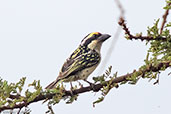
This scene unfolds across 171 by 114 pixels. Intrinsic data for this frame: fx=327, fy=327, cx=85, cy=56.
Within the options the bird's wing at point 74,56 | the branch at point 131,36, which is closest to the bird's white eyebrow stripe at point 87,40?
the bird's wing at point 74,56

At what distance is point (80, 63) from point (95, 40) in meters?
1.10

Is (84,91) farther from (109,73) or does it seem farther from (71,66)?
(71,66)

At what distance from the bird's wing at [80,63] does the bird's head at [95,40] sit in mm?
383

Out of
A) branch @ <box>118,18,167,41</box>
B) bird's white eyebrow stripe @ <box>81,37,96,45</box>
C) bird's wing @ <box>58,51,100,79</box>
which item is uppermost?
bird's white eyebrow stripe @ <box>81,37,96,45</box>

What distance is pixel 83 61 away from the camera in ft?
18.7

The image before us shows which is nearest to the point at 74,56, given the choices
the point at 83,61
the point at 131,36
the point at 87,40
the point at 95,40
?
the point at 83,61

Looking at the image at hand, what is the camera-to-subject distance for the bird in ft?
17.6

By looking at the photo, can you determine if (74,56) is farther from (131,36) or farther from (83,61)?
(131,36)

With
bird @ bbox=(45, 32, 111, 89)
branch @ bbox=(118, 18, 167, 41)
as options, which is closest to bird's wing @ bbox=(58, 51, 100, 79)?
bird @ bbox=(45, 32, 111, 89)

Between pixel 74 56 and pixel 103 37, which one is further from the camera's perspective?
pixel 103 37

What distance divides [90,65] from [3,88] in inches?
103

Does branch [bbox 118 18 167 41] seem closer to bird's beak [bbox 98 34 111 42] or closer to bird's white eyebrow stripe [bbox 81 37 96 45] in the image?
bird's beak [bbox 98 34 111 42]

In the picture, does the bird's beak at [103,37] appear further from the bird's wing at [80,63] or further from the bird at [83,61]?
the bird's wing at [80,63]

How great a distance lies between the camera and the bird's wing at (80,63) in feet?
17.5
